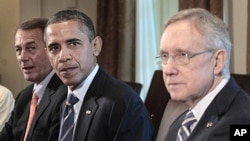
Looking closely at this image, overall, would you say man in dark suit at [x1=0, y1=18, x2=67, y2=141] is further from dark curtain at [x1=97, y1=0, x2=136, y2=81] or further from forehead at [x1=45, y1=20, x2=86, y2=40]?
dark curtain at [x1=97, y1=0, x2=136, y2=81]

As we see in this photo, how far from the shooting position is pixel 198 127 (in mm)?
1180

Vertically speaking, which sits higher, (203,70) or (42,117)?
(203,70)

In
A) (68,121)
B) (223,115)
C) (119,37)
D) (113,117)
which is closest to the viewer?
(223,115)

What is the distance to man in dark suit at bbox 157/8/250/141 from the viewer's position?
45.5 inches

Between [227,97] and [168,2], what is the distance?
6.95 feet

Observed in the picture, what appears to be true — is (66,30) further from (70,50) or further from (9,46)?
(9,46)

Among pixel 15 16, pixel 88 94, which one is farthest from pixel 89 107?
pixel 15 16

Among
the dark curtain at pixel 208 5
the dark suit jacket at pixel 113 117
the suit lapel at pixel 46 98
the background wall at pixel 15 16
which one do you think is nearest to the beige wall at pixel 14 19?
the background wall at pixel 15 16

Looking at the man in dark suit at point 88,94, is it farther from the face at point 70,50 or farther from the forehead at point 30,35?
the forehead at point 30,35

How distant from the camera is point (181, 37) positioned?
117cm

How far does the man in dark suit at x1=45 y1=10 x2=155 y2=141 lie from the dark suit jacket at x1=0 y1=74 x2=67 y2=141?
0.12 m

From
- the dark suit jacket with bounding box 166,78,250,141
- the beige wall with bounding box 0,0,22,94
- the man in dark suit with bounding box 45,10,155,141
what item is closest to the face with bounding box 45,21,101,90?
the man in dark suit with bounding box 45,10,155,141

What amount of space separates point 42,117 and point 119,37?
1.71m

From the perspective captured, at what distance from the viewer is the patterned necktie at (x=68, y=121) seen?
5.33 feet
